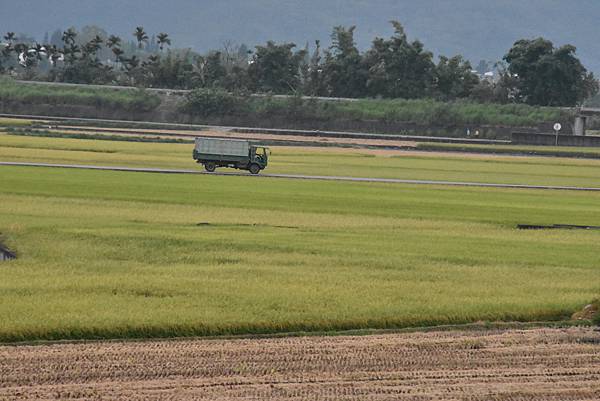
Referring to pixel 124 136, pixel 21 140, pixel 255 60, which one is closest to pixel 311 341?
pixel 21 140

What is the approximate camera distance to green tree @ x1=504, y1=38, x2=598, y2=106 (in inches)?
5541

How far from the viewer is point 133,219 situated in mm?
39906

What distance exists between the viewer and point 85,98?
134 meters

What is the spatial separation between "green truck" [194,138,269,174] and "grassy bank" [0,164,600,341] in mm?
13395

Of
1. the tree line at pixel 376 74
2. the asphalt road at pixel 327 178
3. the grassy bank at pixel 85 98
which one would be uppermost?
the tree line at pixel 376 74

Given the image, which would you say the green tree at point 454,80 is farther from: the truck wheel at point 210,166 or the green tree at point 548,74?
the truck wheel at point 210,166

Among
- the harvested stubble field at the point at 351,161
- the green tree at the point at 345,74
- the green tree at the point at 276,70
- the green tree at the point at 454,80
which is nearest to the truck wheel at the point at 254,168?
the harvested stubble field at the point at 351,161

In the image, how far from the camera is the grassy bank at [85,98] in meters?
133

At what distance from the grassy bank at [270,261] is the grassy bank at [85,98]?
80.9 m

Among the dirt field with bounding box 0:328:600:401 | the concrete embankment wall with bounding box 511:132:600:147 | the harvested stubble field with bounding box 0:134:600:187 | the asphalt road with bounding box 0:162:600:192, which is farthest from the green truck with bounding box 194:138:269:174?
the concrete embankment wall with bounding box 511:132:600:147

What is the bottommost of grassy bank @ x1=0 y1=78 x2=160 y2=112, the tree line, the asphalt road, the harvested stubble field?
the harvested stubble field

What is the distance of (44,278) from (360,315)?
7835 mm

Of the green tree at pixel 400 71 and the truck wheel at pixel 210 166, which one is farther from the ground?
the green tree at pixel 400 71

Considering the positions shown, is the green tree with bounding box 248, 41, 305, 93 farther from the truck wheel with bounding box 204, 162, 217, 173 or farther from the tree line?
the truck wheel with bounding box 204, 162, 217, 173
